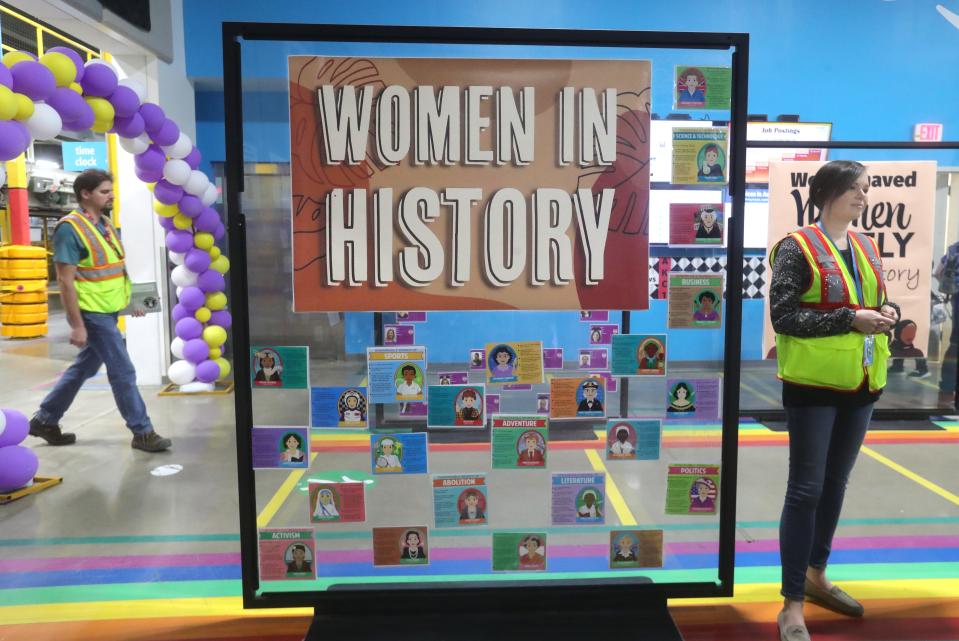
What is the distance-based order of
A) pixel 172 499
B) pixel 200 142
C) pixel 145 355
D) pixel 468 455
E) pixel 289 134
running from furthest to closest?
pixel 200 142 < pixel 145 355 < pixel 172 499 < pixel 468 455 < pixel 289 134

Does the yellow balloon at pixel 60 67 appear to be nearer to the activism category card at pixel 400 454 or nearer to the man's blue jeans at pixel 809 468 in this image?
the activism category card at pixel 400 454

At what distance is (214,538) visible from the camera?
2969mm

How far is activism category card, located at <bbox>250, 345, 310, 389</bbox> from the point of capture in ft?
6.85

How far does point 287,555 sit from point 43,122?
7.86ft

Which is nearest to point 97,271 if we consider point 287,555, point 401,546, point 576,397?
point 287,555

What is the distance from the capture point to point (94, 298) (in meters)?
3.84

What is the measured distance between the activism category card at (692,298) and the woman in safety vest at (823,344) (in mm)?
181

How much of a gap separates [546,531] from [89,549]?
2079mm

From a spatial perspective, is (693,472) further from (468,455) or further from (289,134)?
(289,134)

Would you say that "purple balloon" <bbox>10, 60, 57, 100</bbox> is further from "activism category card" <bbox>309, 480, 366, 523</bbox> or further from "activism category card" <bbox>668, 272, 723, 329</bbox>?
"activism category card" <bbox>668, 272, 723, 329</bbox>

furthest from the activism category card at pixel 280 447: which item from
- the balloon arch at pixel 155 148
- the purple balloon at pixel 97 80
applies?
the purple balloon at pixel 97 80

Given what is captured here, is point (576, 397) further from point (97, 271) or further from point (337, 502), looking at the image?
point (97, 271)

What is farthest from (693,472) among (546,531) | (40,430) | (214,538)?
(40,430)

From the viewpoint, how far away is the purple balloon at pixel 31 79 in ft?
9.59
